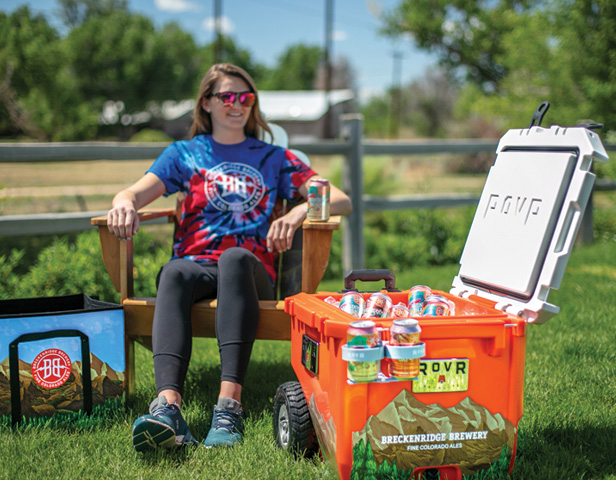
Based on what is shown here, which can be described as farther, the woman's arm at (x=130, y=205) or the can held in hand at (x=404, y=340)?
the woman's arm at (x=130, y=205)

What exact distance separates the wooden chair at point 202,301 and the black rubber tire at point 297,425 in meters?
0.41

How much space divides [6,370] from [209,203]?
Result: 1063 mm

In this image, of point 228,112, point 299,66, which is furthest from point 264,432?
point 299,66

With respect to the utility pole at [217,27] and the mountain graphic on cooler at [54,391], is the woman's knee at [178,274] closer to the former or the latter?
the mountain graphic on cooler at [54,391]

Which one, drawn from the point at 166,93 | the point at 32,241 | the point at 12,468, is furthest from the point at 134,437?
the point at 166,93

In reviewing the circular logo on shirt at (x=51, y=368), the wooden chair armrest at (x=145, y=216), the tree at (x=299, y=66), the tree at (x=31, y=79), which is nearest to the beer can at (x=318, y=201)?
the wooden chair armrest at (x=145, y=216)

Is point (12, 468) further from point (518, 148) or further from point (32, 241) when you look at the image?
point (32, 241)

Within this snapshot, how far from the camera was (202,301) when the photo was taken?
2.65 metres

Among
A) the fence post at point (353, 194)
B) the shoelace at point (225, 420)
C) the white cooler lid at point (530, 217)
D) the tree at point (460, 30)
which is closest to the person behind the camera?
the white cooler lid at point (530, 217)

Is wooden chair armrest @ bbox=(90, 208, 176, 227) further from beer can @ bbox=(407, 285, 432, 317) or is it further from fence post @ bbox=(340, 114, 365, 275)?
fence post @ bbox=(340, 114, 365, 275)

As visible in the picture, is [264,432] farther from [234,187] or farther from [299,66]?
[299,66]

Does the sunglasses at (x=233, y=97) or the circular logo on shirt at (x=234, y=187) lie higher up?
the sunglasses at (x=233, y=97)

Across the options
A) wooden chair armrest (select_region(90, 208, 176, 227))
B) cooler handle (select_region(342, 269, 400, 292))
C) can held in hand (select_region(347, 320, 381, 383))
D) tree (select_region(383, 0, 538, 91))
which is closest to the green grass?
can held in hand (select_region(347, 320, 381, 383))

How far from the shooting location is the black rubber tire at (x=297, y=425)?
2145 mm
